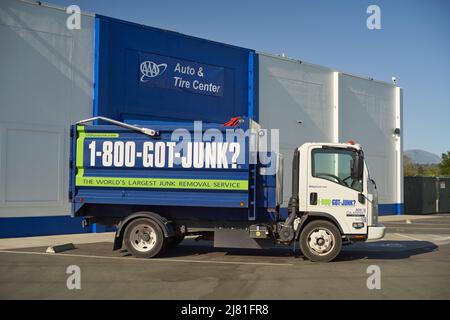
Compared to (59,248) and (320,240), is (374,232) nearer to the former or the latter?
(320,240)

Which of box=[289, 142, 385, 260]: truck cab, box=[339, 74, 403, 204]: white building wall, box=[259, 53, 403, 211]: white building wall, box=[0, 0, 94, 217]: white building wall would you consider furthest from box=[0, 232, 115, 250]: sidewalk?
box=[339, 74, 403, 204]: white building wall

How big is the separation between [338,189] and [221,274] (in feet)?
10.9

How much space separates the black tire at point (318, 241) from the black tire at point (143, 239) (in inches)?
122

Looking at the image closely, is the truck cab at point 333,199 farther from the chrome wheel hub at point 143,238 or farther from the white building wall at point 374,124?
the white building wall at point 374,124

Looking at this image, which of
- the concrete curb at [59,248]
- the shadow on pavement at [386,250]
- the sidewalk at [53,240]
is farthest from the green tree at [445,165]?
the concrete curb at [59,248]

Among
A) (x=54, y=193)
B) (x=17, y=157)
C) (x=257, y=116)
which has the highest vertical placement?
(x=257, y=116)

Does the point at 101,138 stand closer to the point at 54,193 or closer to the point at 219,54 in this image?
the point at 54,193

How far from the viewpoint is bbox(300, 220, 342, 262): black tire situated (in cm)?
1074

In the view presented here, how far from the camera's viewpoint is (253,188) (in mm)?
10695

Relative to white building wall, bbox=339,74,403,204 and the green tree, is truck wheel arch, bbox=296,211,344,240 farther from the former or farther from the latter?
the green tree

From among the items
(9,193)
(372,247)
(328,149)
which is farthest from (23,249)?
(372,247)

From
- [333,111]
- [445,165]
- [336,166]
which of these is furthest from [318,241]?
[445,165]

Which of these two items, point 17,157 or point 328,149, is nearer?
point 328,149
